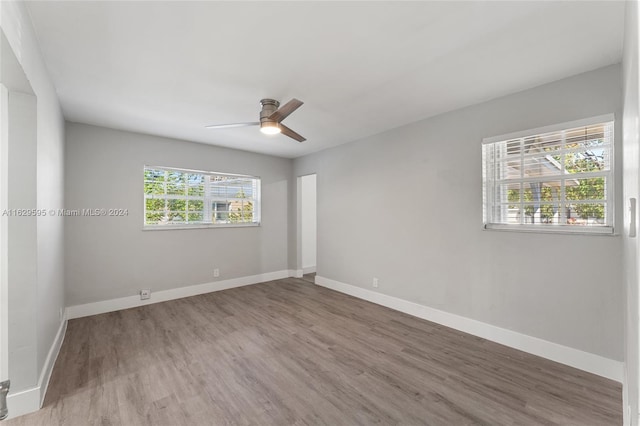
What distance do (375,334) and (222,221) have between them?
10.7 feet

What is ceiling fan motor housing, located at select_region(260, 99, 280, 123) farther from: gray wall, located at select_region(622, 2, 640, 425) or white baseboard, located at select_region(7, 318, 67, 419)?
white baseboard, located at select_region(7, 318, 67, 419)

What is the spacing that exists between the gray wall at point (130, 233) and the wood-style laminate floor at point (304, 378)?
0.68m

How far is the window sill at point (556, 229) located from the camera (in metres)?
2.25

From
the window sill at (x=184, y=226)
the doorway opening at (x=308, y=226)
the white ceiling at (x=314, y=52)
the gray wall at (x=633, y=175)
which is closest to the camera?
the gray wall at (x=633, y=175)

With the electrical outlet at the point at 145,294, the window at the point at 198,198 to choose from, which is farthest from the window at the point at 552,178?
the electrical outlet at the point at 145,294

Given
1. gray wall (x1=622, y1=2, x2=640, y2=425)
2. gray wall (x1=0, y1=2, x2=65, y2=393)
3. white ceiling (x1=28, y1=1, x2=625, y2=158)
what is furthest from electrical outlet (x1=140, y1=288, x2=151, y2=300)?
gray wall (x1=622, y1=2, x2=640, y2=425)

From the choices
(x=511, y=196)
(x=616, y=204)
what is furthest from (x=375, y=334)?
(x=616, y=204)

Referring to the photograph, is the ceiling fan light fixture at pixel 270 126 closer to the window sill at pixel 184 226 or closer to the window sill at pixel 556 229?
the window sill at pixel 556 229

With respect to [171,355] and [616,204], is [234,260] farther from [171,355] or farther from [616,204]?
[616,204]

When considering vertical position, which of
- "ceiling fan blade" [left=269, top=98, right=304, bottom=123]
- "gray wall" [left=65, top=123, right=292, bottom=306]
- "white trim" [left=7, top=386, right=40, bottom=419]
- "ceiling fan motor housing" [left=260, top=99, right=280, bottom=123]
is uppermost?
"ceiling fan motor housing" [left=260, top=99, right=280, bottom=123]

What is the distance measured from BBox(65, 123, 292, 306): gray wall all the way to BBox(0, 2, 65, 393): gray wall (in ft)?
3.22

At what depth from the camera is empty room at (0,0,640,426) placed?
1778 mm

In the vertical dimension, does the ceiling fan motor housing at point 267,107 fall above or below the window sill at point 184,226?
above

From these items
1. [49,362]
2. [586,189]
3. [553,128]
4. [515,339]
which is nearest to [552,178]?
[586,189]
